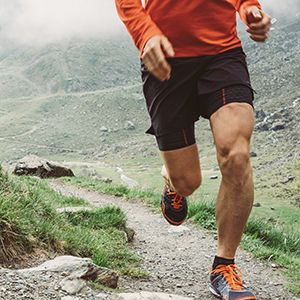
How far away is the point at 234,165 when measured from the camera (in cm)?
379

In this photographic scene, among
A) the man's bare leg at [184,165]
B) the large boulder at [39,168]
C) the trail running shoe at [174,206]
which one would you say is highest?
the man's bare leg at [184,165]

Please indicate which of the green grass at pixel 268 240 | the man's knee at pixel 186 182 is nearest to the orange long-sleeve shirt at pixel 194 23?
the man's knee at pixel 186 182

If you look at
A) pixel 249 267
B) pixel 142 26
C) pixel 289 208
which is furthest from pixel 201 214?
pixel 289 208

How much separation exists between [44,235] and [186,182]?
1.54 metres

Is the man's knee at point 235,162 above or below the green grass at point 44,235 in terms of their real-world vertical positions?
above

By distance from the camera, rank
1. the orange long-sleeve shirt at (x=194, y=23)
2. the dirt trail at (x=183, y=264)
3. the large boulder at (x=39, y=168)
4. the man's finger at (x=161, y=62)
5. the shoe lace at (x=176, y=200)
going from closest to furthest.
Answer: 1. the man's finger at (x=161, y=62)
2. the orange long-sleeve shirt at (x=194, y=23)
3. the dirt trail at (x=183, y=264)
4. the shoe lace at (x=176, y=200)
5. the large boulder at (x=39, y=168)

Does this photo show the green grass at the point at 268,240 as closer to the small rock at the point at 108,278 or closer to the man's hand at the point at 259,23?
the small rock at the point at 108,278

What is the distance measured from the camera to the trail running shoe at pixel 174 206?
207 inches

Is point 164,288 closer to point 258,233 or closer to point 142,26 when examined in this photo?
point 142,26

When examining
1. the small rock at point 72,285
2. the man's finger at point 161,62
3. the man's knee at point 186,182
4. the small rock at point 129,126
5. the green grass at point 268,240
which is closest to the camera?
the man's finger at point 161,62

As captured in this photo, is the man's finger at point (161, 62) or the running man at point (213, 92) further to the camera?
the running man at point (213, 92)

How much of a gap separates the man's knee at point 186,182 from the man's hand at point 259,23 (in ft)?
4.27

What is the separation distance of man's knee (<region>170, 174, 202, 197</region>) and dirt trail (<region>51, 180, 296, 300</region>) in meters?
0.95

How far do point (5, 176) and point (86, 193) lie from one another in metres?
8.22
